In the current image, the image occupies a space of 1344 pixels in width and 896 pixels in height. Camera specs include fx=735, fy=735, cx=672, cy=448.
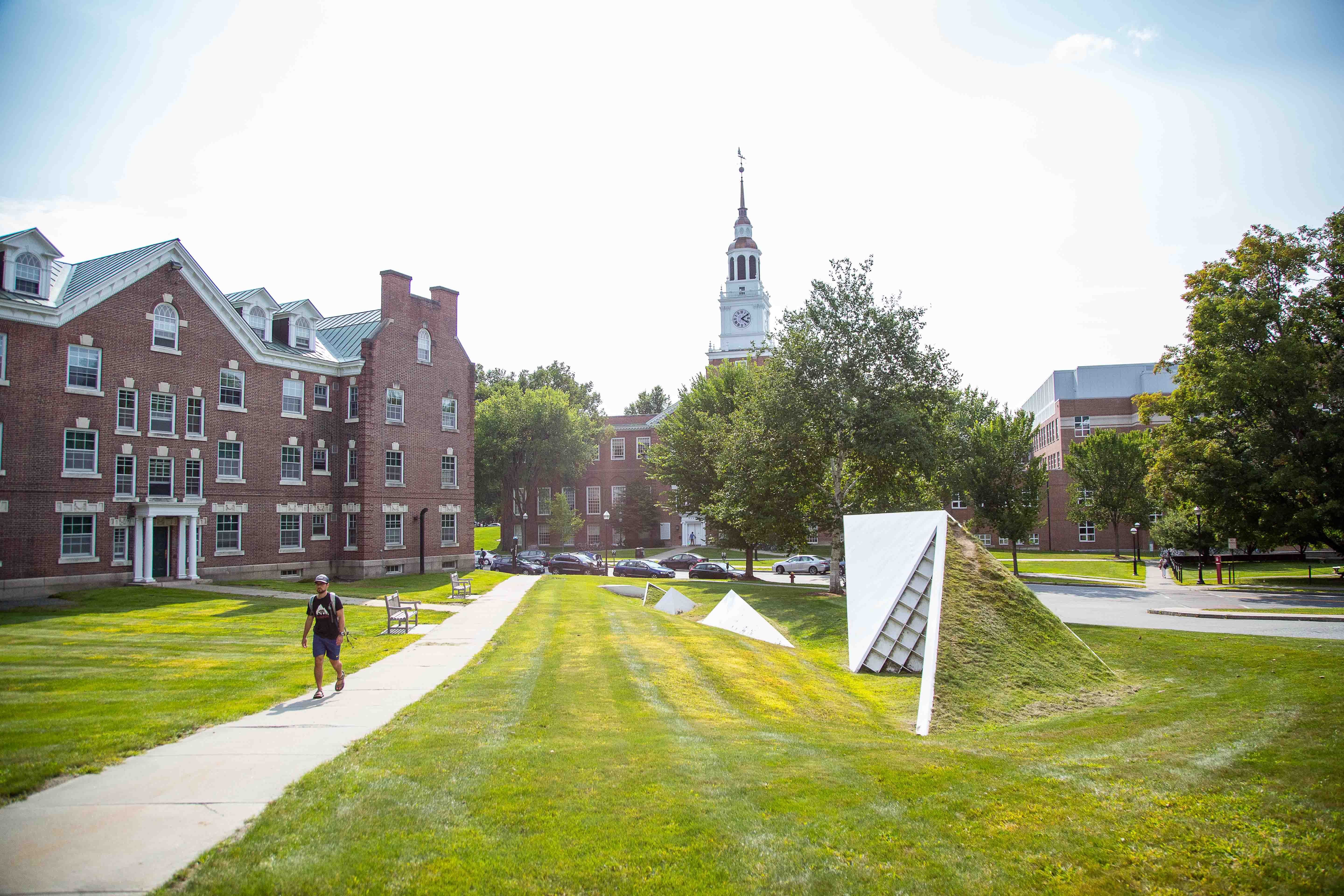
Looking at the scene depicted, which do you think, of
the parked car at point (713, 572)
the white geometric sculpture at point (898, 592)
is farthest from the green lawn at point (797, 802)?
the parked car at point (713, 572)

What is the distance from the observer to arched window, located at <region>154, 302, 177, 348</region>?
28.9 meters

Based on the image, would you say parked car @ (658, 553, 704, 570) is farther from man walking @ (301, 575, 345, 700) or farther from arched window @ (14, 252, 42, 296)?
man walking @ (301, 575, 345, 700)

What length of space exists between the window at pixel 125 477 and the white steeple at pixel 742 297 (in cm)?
6030

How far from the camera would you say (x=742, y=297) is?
83.2 metres

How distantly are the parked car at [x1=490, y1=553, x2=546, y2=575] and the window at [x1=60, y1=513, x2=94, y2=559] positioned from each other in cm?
2291

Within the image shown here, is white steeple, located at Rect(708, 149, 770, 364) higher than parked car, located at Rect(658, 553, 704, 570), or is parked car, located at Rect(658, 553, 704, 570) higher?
white steeple, located at Rect(708, 149, 770, 364)

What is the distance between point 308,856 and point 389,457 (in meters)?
33.2

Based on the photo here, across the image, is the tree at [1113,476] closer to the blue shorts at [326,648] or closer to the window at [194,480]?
the blue shorts at [326,648]

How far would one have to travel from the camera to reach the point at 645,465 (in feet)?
234

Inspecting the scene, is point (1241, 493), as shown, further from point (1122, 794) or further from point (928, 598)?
point (1122, 794)

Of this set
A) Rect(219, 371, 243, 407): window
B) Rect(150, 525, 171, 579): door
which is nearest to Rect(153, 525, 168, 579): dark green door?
Rect(150, 525, 171, 579): door

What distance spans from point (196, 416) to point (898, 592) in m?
28.7

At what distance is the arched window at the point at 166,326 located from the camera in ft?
94.9

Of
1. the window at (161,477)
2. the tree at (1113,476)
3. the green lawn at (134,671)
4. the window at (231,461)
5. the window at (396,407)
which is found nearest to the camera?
the green lawn at (134,671)
